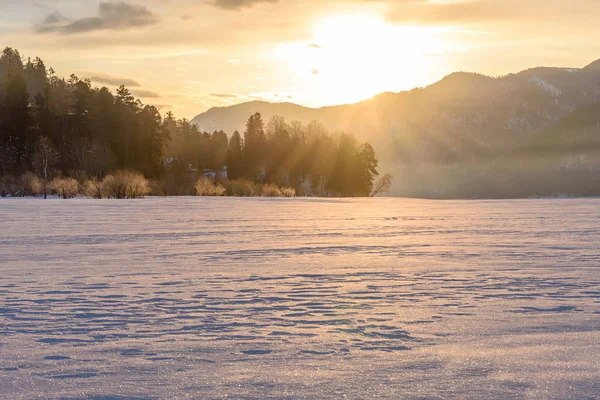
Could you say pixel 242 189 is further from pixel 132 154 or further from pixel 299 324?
pixel 299 324

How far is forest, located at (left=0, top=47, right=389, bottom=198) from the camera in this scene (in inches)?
2985

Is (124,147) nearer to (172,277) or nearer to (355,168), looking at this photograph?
(355,168)

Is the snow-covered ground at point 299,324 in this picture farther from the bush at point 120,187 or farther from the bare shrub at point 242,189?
the bare shrub at point 242,189

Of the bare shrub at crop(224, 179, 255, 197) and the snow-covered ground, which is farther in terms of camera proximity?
the bare shrub at crop(224, 179, 255, 197)

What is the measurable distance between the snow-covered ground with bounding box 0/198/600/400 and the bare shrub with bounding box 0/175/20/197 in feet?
181

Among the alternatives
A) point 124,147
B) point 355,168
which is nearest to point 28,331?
point 124,147

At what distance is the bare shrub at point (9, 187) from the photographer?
2530 inches

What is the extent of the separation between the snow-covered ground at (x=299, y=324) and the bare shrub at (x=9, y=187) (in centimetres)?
5510

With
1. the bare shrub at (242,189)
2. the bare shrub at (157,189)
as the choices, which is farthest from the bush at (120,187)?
the bare shrub at (242,189)

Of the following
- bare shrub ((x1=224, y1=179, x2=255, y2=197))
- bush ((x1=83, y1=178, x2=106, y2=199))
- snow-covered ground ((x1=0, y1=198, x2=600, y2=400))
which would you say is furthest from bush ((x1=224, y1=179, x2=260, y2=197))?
snow-covered ground ((x1=0, y1=198, x2=600, y2=400))

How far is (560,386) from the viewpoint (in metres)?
4.62

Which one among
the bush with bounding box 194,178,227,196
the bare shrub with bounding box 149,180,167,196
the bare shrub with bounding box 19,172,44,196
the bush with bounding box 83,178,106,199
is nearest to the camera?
the bush with bounding box 83,178,106,199

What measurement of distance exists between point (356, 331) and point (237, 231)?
49.0 ft

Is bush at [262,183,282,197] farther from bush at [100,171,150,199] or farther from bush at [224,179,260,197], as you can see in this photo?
bush at [100,171,150,199]
